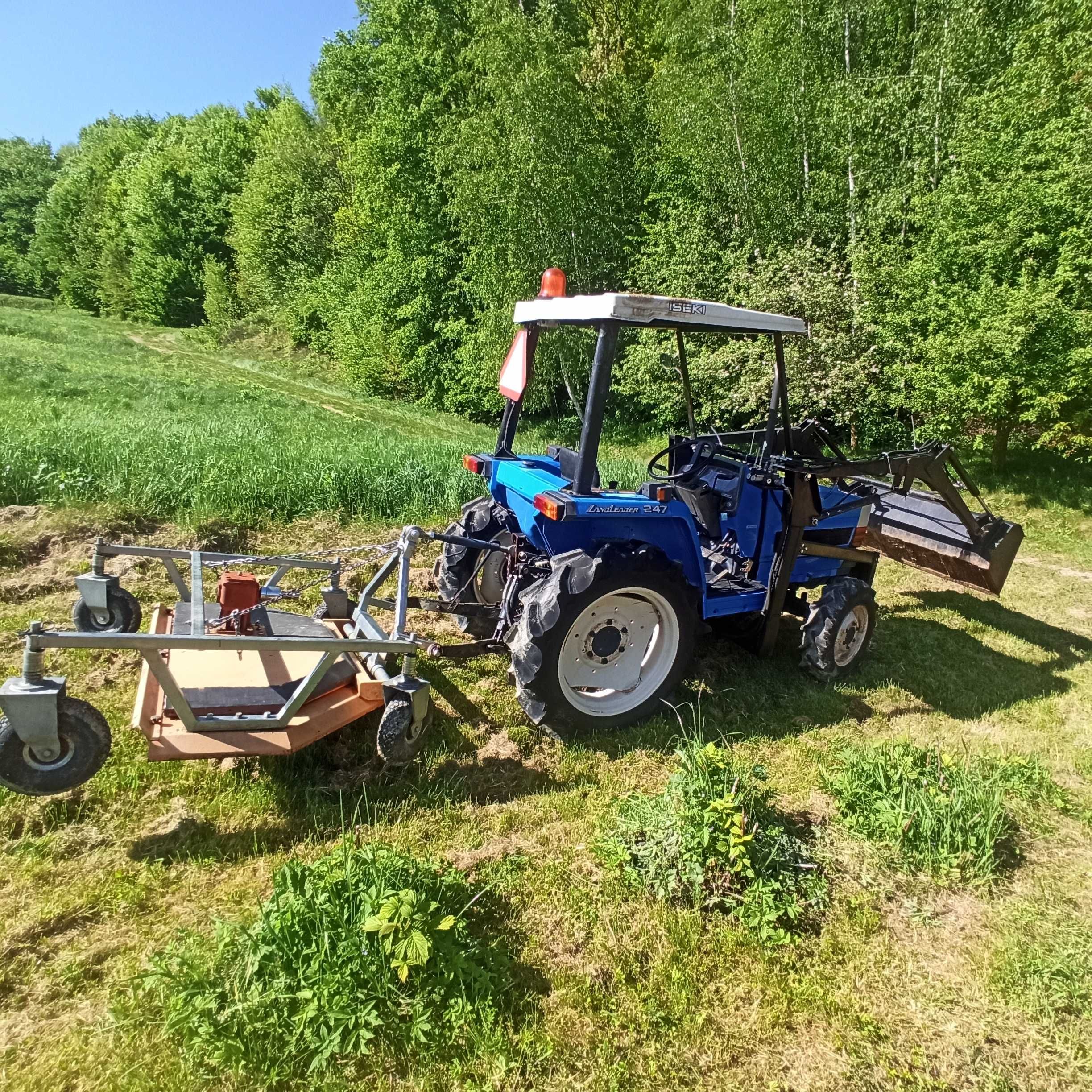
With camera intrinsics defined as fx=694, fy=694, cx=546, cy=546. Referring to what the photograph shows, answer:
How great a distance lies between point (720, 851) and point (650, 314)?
2535 millimetres

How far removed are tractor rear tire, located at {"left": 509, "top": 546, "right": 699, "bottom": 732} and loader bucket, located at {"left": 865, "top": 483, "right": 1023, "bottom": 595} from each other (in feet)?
9.53

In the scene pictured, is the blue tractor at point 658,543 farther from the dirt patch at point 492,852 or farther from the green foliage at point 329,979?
the green foliage at point 329,979

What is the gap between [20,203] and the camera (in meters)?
57.1

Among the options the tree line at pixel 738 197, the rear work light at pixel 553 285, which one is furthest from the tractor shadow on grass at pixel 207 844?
the tree line at pixel 738 197

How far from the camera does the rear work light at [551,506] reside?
11.5 ft

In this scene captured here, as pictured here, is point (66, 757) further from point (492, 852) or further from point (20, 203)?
point (20, 203)

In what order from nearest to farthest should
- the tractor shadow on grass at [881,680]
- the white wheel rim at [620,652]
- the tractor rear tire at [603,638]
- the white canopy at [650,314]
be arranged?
the white canopy at [650,314]
the tractor rear tire at [603,638]
the white wheel rim at [620,652]
the tractor shadow on grass at [881,680]

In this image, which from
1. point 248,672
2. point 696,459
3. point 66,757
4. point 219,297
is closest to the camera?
point 66,757

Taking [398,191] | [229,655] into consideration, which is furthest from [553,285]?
[398,191]

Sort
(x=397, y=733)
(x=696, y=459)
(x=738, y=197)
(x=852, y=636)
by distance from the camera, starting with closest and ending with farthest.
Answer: (x=397, y=733) → (x=852, y=636) → (x=696, y=459) → (x=738, y=197)

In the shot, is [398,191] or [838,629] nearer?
[838,629]

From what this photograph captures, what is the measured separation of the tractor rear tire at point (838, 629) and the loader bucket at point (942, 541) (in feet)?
4.59

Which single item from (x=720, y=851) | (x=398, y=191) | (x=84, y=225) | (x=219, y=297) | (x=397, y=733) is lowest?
(x=720, y=851)

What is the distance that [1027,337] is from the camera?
31.0ft
